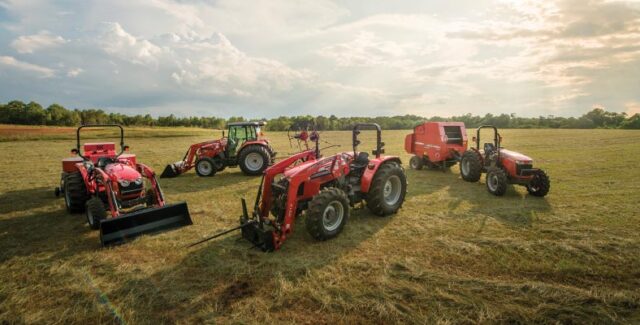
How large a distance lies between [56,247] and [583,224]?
909 cm

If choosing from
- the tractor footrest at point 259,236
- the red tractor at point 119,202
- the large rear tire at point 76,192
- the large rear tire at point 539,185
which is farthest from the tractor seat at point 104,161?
the large rear tire at point 539,185

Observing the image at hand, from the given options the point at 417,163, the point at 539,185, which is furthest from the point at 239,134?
the point at 539,185

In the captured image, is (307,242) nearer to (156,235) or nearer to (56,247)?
(156,235)

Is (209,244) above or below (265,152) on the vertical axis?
below

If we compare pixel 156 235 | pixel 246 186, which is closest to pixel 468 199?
pixel 246 186

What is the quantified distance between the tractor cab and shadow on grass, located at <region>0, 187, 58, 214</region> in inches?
210

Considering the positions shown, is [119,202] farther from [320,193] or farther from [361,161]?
[361,161]

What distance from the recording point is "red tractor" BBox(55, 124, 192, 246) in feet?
17.9

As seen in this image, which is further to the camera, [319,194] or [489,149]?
[489,149]

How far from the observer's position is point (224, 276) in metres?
4.31

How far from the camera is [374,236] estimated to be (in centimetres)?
563

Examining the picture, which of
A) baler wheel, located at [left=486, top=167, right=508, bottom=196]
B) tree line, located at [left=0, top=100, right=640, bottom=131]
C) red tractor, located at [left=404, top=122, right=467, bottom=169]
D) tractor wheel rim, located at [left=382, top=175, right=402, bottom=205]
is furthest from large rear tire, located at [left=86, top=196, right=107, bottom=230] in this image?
tree line, located at [left=0, top=100, right=640, bottom=131]

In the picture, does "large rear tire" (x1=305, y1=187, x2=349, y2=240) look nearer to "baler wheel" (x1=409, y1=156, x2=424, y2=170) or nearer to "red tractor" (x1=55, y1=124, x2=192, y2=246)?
"red tractor" (x1=55, y1=124, x2=192, y2=246)

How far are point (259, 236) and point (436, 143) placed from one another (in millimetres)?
9089
